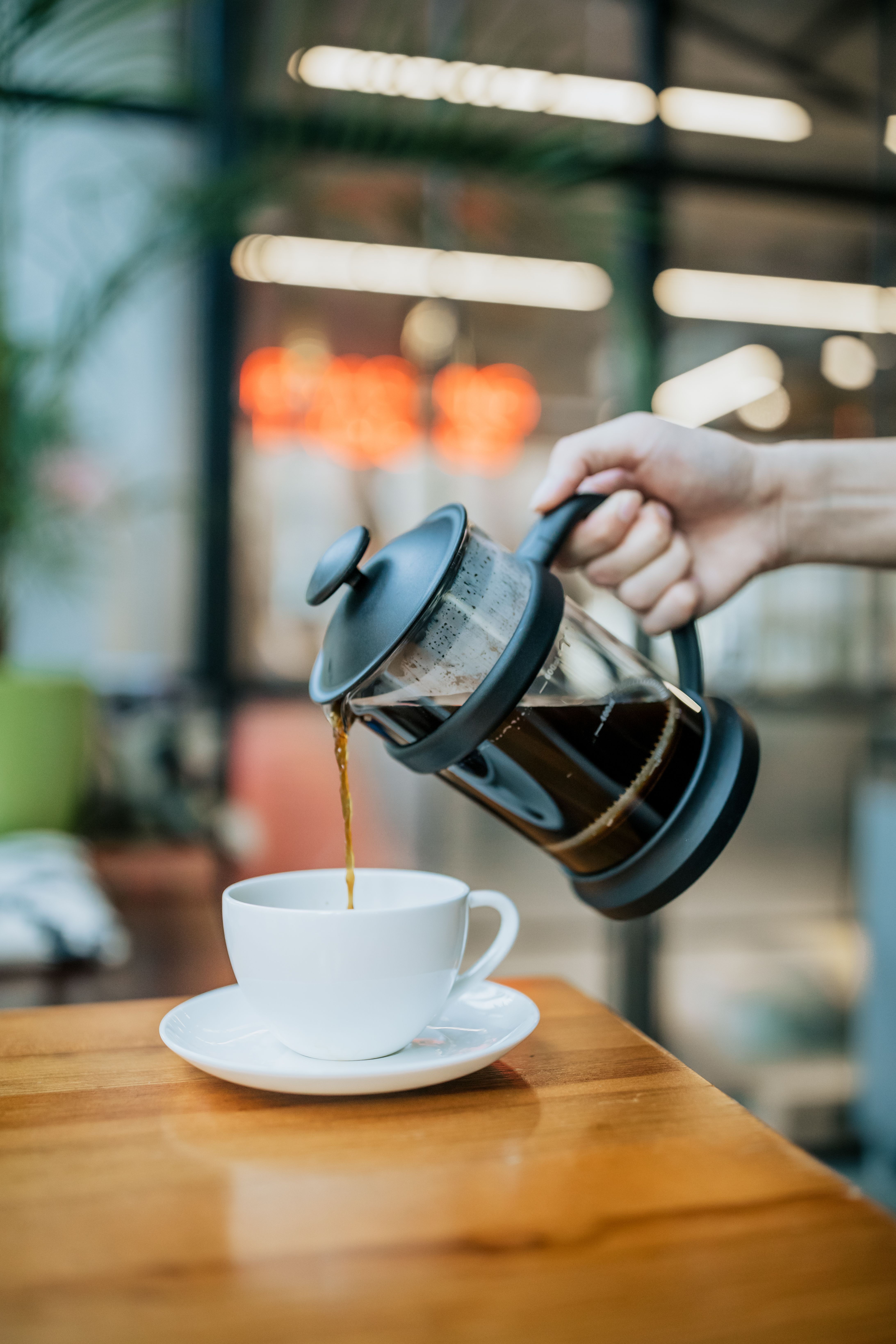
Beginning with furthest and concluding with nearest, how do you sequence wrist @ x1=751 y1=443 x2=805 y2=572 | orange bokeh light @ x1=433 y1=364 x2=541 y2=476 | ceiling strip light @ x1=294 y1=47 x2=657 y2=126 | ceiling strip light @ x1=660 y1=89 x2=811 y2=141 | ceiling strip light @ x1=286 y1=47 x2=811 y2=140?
ceiling strip light @ x1=660 y1=89 x2=811 y2=141 → orange bokeh light @ x1=433 y1=364 x2=541 y2=476 → ceiling strip light @ x1=286 y1=47 x2=811 y2=140 → ceiling strip light @ x1=294 y1=47 x2=657 y2=126 → wrist @ x1=751 y1=443 x2=805 y2=572

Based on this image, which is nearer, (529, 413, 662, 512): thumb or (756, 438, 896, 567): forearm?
(529, 413, 662, 512): thumb

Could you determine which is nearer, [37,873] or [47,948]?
[47,948]

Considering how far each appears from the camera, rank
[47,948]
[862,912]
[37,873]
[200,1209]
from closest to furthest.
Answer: [200,1209]
[47,948]
[37,873]
[862,912]

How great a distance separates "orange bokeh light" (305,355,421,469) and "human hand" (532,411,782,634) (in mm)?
1864

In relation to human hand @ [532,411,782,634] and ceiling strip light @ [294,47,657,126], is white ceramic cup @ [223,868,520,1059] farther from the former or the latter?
ceiling strip light @ [294,47,657,126]

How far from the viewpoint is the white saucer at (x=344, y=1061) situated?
46 centimetres

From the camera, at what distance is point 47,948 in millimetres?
1154

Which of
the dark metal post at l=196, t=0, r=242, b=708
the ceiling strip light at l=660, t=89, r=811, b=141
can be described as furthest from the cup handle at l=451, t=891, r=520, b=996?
the ceiling strip light at l=660, t=89, r=811, b=141

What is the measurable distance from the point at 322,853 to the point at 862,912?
1.24 meters

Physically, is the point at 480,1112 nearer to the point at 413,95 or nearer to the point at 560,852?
the point at 560,852

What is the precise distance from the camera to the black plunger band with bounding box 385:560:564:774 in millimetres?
524

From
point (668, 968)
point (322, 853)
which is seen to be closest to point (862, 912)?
point (668, 968)

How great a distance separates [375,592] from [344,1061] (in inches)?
8.9

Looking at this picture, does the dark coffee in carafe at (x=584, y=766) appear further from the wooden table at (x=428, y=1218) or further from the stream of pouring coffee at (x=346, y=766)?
the wooden table at (x=428, y=1218)
